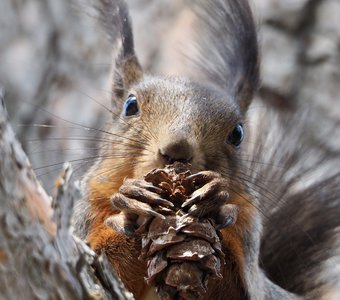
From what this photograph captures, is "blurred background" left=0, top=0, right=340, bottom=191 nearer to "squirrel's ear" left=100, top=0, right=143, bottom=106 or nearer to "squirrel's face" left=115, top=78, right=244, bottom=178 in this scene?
"squirrel's ear" left=100, top=0, right=143, bottom=106

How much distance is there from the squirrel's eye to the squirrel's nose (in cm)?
26

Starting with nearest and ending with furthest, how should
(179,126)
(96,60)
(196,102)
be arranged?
(179,126), (196,102), (96,60)

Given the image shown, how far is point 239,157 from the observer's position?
1693 mm

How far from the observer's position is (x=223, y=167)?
1.57 meters

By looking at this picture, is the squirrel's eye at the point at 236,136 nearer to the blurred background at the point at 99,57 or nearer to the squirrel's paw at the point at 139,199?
the squirrel's paw at the point at 139,199

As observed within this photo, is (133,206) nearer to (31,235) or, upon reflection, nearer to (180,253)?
(180,253)

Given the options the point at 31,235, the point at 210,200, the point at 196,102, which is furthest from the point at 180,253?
the point at 196,102

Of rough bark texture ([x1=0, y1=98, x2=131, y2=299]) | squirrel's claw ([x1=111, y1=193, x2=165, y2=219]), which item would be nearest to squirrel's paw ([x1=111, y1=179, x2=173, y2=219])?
squirrel's claw ([x1=111, y1=193, x2=165, y2=219])

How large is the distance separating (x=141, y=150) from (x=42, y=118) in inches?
81.0

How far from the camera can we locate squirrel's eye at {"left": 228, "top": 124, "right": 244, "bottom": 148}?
5.50ft

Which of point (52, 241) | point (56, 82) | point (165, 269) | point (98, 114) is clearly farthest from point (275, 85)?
point (52, 241)

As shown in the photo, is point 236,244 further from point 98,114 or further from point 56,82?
point 56,82

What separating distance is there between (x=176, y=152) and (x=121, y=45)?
0.64 meters

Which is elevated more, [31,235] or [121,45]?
[121,45]
